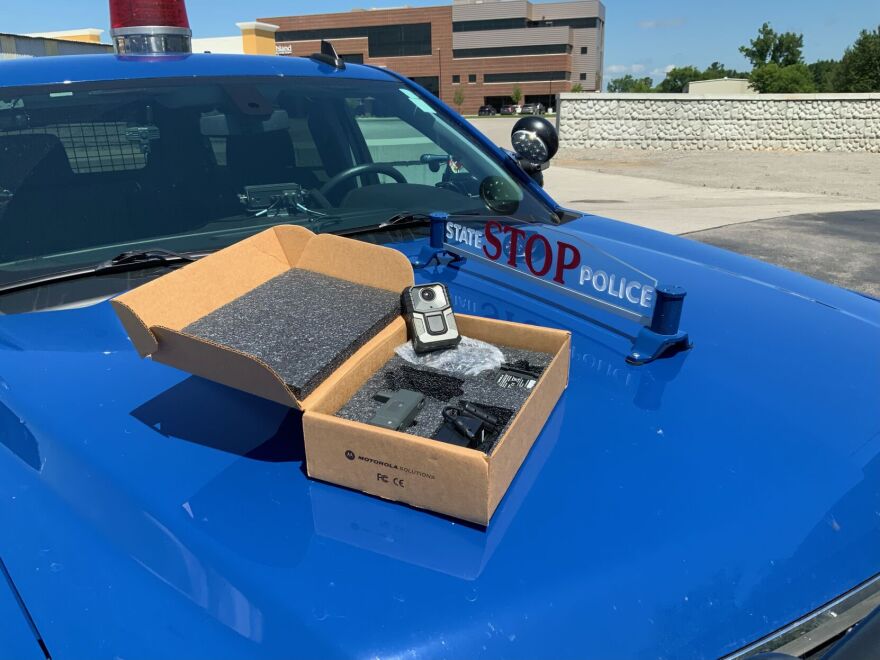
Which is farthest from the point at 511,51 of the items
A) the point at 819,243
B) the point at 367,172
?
the point at 367,172

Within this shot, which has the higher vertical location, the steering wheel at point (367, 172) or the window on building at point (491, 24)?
the window on building at point (491, 24)

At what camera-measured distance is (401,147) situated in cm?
260

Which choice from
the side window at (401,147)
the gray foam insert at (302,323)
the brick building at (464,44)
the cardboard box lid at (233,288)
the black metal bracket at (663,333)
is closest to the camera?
the cardboard box lid at (233,288)

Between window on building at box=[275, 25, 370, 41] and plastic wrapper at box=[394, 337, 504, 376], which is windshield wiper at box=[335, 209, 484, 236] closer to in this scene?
plastic wrapper at box=[394, 337, 504, 376]

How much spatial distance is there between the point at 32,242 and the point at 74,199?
0.63 feet

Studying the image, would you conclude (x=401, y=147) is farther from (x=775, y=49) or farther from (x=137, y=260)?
(x=775, y=49)

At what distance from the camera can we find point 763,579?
946 mm

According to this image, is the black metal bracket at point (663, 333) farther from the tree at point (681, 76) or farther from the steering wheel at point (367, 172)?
the tree at point (681, 76)

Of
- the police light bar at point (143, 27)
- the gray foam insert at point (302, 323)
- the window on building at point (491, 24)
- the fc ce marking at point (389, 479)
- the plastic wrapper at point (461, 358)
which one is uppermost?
the window on building at point (491, 24)

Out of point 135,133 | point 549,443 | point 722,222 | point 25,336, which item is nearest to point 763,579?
point 549,443

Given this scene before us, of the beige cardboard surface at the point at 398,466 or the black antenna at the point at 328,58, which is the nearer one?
the beige cardboard surface at the point at 398,466

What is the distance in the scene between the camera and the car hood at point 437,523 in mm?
812

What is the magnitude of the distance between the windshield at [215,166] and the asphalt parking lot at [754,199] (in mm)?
5164

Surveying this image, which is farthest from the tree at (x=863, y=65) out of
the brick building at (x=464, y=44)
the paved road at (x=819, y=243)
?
the brick building at (x=464, y=44)
